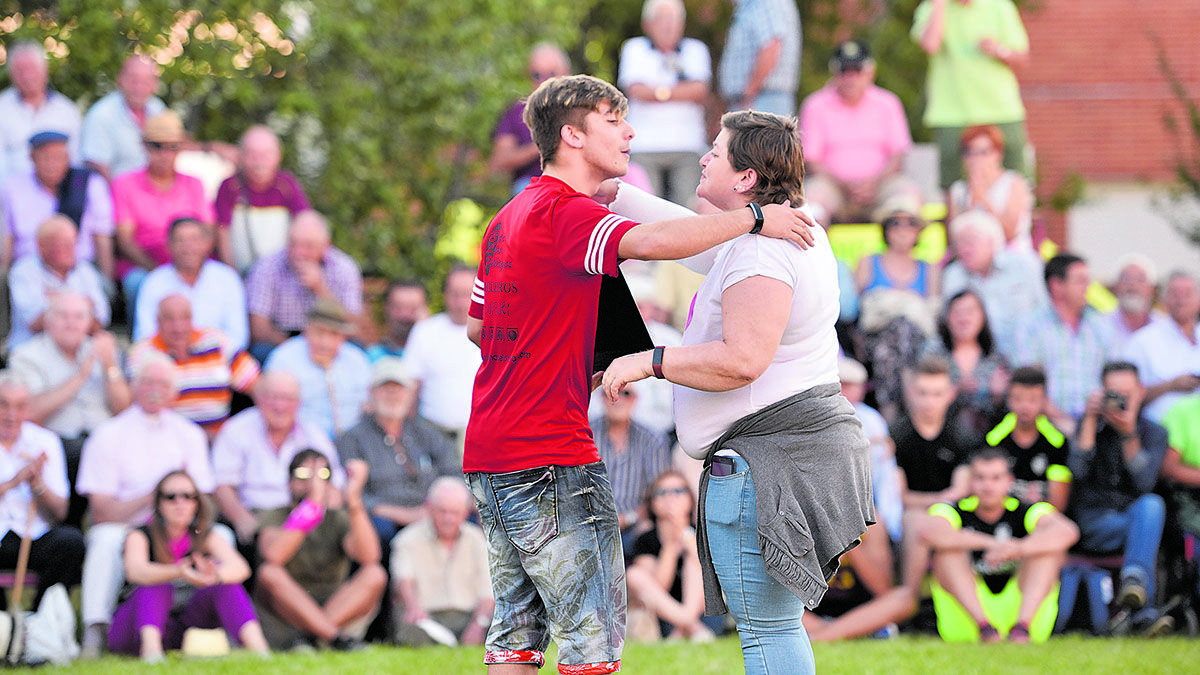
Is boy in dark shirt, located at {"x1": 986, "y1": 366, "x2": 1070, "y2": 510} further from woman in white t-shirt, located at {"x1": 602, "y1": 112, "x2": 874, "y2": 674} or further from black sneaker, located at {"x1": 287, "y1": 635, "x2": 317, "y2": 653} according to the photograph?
woman in white t-shirt, located at {"x1": 602, "y1": 112, "x2": 874, "y2": 674}

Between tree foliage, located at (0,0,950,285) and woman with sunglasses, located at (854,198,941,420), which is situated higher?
tree foliage, located at (0,0,950,285)

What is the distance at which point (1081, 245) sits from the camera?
62.5ft

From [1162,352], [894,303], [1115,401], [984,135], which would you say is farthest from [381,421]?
[1162,352]

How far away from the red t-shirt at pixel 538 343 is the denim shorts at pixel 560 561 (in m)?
0.07

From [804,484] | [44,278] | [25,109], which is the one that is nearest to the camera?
[804,484]

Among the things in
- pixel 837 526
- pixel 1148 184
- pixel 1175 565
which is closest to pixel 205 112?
pixel 1175 565

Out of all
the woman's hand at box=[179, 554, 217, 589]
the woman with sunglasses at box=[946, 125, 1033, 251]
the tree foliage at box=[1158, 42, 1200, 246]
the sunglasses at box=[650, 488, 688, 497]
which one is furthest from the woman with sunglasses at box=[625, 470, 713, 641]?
the tree foliage at box=[1158, 42, 1200, 246]

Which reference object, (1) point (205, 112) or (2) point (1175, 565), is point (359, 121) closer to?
(1) point (205, 112)

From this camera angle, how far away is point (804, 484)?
3.70 meters

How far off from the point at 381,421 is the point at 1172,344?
16.6 feet

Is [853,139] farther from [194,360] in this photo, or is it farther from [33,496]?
[33,496]

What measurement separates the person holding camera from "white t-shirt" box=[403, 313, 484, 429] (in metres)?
3.63

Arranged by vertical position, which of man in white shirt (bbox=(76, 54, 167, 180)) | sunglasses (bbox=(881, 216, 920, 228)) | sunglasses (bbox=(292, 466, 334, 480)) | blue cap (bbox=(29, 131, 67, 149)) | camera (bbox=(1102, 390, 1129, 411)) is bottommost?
sunglasses (bbox=(292, 466, 334, 480))

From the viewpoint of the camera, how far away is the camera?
7.78 metres
